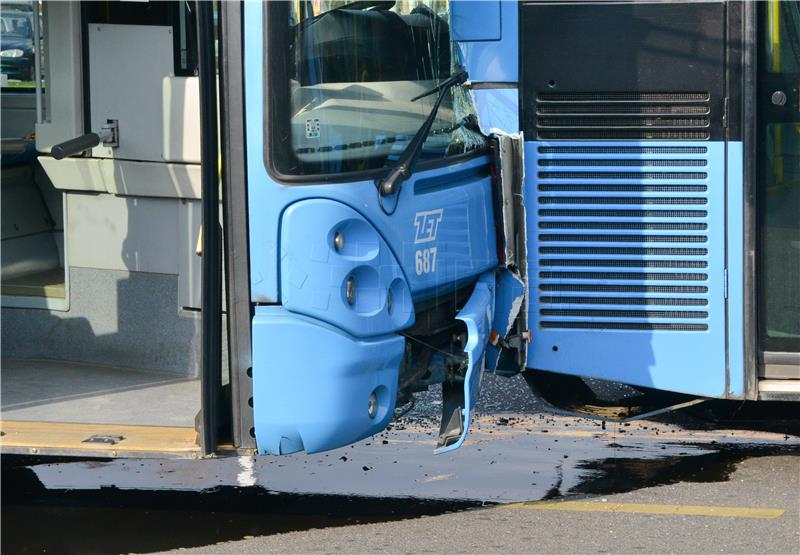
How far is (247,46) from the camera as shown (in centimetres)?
421

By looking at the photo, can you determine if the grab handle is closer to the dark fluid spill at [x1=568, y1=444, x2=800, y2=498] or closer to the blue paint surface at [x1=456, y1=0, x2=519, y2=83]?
the blue paint surface at [x1=456, y1=0, x2=519, y2=83]

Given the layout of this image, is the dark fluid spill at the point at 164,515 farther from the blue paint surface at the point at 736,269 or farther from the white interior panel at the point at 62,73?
the white interior panel at the point at 62,73

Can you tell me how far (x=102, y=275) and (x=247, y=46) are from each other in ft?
8.36

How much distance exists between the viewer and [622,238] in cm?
517

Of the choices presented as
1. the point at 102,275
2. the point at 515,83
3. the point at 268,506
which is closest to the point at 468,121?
the point at 515,83

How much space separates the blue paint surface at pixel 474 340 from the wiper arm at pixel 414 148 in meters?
0.60

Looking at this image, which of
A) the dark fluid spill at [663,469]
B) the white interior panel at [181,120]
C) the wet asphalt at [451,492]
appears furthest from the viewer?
the white interior panel at [181,120]

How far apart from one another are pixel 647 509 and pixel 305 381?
5.96 feet

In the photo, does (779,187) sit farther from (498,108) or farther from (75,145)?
(75,145)

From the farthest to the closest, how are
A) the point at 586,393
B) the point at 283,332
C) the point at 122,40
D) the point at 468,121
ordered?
the point at 122,40 → the point at 586,393 → the point at 468,121 → the point at 283,332

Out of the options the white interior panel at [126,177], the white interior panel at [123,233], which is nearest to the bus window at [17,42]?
the white interior panel at [126,177]

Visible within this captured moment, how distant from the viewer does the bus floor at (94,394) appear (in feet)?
16.6

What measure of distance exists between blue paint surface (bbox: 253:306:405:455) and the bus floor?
2.29ft

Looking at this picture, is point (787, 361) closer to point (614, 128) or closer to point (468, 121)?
point (614, 128)
